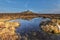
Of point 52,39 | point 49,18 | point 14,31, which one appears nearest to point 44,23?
point 49,18

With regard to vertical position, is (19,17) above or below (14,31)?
above

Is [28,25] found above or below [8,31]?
above

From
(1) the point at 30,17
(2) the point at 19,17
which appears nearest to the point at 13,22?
(2) the point at 19,17

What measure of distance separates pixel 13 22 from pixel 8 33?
16.6 inches

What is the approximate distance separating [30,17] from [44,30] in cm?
68

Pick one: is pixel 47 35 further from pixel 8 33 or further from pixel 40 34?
pixel 8 33

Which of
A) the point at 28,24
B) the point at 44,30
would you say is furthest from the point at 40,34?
the point at 28,24

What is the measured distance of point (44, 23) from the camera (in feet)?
17.4

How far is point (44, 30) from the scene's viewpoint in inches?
211

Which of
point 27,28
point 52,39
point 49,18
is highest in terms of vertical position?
point 49,18

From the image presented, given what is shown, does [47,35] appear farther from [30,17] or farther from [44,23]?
[30,17]

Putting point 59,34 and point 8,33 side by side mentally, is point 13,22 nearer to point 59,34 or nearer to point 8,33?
point 8,33

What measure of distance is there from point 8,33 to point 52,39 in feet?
4.98

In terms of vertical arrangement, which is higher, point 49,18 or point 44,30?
point 49,18
